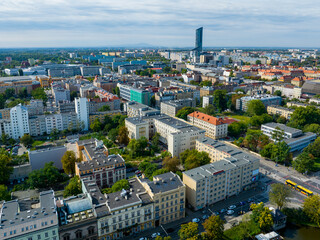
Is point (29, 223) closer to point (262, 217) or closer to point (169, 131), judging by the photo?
point (262, 217)

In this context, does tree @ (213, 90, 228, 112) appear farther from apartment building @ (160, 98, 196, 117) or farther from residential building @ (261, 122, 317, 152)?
residential building @ (261, 122, 317, 152)

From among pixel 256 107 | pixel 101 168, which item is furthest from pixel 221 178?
pixel 256 107

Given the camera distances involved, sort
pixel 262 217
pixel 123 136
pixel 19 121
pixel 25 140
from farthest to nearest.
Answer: pixel 19 121 → pixel 123 136 → pixel 25 140 → pixel 262 217

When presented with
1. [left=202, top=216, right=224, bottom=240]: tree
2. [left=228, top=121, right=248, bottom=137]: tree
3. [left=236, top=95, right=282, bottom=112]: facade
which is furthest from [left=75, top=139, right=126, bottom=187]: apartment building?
[left=236, top=95, right=282, bottom=112]: facade

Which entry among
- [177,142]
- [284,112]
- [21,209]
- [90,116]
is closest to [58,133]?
[90,116]

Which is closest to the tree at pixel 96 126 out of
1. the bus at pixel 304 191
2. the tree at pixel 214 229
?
the tree at pixel 214 229

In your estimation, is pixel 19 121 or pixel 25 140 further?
pixel 19 121
